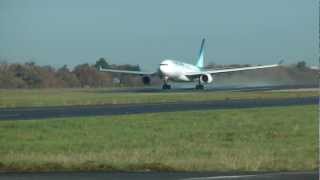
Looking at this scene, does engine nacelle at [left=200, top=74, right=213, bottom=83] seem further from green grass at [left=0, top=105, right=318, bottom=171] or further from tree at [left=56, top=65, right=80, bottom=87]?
green grass at [left=0, top=105, right=318, bottom=171]

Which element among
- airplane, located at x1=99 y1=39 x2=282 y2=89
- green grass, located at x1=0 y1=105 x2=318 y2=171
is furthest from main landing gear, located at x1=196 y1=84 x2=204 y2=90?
green grass, located at x1=0 y1=105 x2=318 y2=171

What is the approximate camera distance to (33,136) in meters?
20.6

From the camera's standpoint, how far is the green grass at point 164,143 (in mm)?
14172

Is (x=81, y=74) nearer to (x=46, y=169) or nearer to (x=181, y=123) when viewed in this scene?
(x=181, y=123)

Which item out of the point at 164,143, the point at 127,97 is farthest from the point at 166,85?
the point at 164,143

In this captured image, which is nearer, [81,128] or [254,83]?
[81,128]

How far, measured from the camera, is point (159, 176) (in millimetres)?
12156

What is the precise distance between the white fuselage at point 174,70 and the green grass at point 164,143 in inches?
1962

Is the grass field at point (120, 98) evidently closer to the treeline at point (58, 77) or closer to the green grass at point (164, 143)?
the green grass at point (164, 143)

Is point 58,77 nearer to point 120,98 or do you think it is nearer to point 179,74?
point 179,74

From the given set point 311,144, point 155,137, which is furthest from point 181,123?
point 311,144

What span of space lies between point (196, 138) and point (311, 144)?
10.1 ft

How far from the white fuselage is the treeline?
12126mm

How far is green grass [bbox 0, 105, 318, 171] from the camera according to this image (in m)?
14.2
